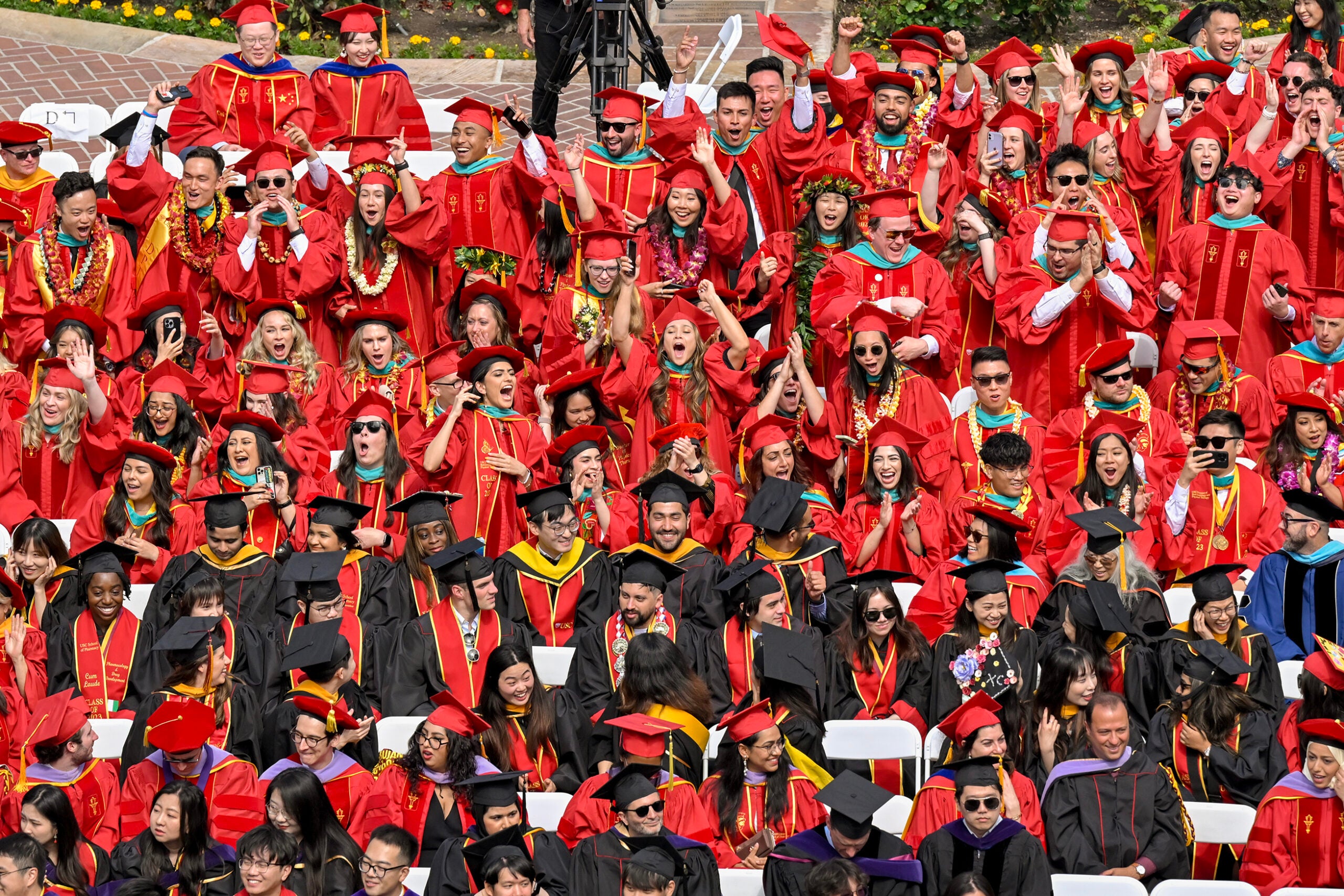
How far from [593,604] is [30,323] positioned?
148 inches

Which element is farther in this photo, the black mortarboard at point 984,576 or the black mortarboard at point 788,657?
the black mortarboard at point 984,576

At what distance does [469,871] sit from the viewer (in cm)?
682

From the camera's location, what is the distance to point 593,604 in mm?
8727

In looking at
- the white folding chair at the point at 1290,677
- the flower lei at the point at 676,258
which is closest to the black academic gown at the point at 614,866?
the white folding chair at the point at 1290,677

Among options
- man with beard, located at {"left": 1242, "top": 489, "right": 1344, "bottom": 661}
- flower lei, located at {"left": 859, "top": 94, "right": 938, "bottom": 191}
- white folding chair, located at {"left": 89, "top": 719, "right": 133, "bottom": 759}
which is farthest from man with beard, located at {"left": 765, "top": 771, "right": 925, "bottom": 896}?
flower lei, located at {"left": 859, "top": 94, "right": 938, "bottom": 191}

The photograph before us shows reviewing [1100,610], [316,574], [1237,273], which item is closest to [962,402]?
[1237,273]

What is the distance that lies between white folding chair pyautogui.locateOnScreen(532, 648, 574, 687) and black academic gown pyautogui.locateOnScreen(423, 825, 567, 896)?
112 cm

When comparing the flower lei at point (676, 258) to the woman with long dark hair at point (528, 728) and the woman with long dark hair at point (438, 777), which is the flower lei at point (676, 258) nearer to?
the woman with long dark hair at point (528, 728)

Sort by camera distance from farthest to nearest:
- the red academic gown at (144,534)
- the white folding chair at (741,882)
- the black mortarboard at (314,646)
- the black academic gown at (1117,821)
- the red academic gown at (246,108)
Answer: the red academic gown at (246,108), the red academic gown at (144,534), the black mortarboard at (314,646), the black academic gown at (1117,821), the white folding chair at (741,882)

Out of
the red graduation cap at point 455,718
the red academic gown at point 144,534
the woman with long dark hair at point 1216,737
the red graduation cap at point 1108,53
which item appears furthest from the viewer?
the red graduation cap at point 1108,53

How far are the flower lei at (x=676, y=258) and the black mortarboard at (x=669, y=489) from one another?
6.02 feet

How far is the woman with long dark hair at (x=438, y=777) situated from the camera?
7.31 meters

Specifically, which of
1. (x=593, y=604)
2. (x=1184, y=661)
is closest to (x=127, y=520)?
(x=593, y=604)

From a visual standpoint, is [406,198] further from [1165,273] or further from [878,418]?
[1165,273]
